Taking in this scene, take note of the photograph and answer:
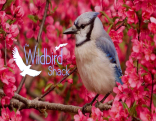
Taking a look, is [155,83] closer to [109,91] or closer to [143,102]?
[143,102]

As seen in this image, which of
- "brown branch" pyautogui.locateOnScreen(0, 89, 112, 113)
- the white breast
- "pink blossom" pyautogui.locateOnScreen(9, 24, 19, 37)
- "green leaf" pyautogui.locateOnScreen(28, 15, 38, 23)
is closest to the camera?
"pink blossom" pyautogui.locateOnScreen(9, 24, 19, 37)

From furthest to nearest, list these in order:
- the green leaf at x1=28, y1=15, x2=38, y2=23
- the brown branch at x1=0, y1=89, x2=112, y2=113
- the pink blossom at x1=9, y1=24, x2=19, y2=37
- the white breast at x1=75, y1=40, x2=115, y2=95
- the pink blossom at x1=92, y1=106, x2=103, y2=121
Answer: the green leaf at x1=28, y1=15, x2=38, y2=23 → the white breast at x1=75, y1=40, x2=115, y2=95 → the brown branch at x1=0, y1=89, x2=112, y2=113 → the pink blossom at x1=9, y1=24, x2=19, y2=37 → the pink blossom at x1=92, y1=106, x2=103, y2=121

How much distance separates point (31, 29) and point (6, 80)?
A: 0.83 metres

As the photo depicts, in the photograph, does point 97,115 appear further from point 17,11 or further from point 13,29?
point 17,11

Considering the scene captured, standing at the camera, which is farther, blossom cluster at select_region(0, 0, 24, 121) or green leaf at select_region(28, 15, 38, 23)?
green leaf at select_region(28, 15, 38, 23)

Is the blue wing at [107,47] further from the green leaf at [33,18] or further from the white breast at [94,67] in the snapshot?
the green leaf at [33,18]

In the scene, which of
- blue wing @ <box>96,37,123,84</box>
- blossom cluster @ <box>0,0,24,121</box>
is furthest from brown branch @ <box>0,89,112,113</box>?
blue wing @ <box>96,37,123,84</box>

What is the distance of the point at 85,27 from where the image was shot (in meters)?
2.12

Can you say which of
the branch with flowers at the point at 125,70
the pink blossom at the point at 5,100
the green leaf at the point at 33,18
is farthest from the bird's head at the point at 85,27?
the pink blossom at the point at 5,100

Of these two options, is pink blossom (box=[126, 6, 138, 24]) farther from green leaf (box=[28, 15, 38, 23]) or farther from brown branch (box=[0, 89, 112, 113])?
green leaf (box=[28, 15, 38, 23])

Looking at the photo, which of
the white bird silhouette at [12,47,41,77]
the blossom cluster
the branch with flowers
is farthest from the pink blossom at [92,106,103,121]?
the white bird silhouette at [12,47,41,77]

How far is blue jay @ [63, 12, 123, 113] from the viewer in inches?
81.5

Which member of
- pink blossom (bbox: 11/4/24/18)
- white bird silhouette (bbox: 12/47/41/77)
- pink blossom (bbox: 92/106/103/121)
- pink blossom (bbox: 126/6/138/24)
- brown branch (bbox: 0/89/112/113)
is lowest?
brown branch (bbox: 0/89/112/113)

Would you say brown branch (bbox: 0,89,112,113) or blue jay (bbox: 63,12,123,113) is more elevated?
blue jay (bbox: 63,12,123,113)
